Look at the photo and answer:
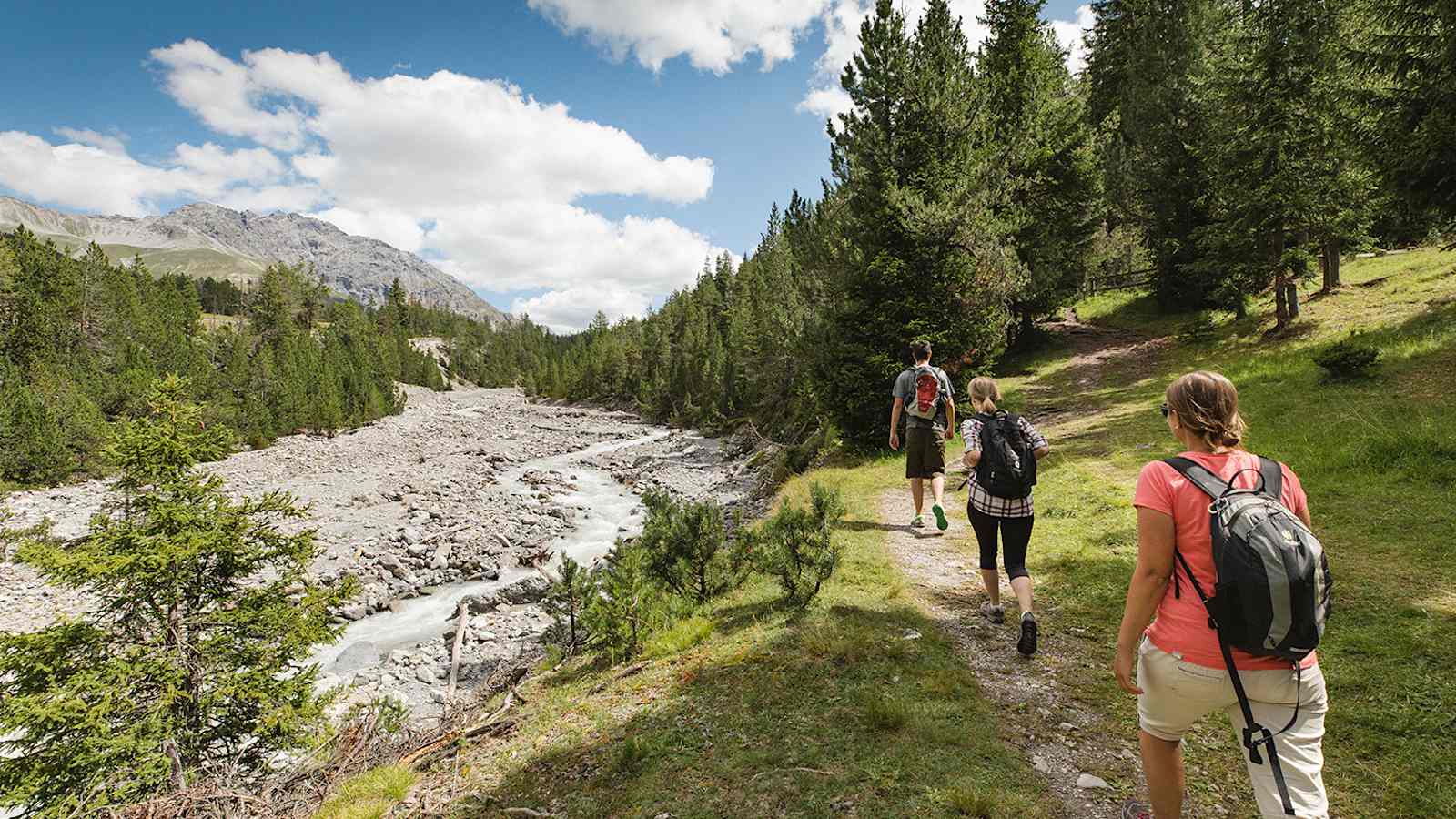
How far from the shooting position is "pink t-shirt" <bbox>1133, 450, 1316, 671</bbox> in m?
2.60

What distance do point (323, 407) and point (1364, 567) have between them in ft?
232

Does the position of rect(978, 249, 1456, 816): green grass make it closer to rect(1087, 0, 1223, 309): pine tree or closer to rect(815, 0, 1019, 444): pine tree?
rect(815, 0, 1019, 444): pine tree

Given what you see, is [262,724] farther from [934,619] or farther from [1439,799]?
[1439,799]

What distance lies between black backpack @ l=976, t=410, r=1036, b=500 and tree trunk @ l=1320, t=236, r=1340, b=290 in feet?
75.5

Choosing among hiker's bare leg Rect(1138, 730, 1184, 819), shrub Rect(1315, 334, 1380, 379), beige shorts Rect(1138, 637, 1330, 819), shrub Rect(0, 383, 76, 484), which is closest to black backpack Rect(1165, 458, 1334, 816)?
beige shorts Rect(1138, 637, 1330, 819)

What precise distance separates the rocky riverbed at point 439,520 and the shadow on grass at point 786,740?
180 inches

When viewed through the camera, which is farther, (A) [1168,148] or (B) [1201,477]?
(A) [1168,148]

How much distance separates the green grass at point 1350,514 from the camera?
12.8ft

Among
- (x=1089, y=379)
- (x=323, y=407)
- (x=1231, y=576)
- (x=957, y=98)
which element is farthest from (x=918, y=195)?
(x=323, y=407)

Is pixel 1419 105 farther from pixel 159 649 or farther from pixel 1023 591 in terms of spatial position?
pixel 159 649

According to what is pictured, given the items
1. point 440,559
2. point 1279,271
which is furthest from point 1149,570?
point 1279,271

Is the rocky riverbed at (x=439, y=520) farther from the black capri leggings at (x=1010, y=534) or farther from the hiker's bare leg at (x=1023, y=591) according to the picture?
the hiker's bare leg at (x=1023, y=591)

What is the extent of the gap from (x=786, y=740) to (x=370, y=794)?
4.21m

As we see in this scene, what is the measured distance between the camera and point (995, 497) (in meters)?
5.84
